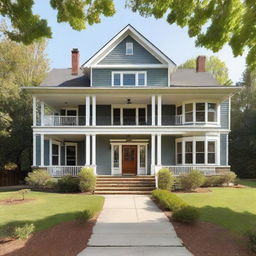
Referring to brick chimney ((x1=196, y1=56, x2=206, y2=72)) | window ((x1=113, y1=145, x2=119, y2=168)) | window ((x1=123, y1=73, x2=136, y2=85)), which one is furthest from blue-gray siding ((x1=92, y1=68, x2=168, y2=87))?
brick chimney ((x1=196, y1=56, x2=206, y2=72))

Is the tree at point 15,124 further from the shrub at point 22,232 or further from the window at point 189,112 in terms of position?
the shrub at point 22,232

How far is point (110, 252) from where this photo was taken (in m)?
6.75

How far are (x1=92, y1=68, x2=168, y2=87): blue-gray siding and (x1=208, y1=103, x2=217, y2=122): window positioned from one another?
3.66 meters

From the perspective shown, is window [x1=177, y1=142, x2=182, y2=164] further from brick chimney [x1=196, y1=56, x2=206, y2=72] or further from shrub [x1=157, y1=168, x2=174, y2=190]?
brick chimney [x1=196, y1=56, x2=206, y2=72]

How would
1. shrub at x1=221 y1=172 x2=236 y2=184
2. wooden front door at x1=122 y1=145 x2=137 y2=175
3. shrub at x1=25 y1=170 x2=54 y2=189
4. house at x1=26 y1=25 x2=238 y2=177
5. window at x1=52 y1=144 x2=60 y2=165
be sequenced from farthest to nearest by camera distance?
window at x1=52 y1=144 x2=60 y2=165, wooden front door at x1=122 y1=145 x2=137 y2=175, house at x1=26 y1=25 x2=238 y2=177, shrub at x1=221 y1=172 x2=236 y2=184, shrub at x1=25 y1=170 x2=54 y2=189

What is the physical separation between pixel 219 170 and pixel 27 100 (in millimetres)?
17676

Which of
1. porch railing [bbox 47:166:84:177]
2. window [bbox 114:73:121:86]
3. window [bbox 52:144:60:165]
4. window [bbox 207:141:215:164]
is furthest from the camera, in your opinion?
window [bbox 52:144:60:165]

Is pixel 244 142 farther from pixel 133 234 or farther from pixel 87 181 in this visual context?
pixel 133 234

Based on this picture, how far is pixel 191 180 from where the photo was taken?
56.4ft

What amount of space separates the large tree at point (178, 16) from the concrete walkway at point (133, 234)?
5223 millimetres

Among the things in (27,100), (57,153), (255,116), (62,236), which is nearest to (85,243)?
(62,236)

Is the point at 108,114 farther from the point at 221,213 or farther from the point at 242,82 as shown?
the point at 242,82

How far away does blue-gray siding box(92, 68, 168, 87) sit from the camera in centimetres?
2123

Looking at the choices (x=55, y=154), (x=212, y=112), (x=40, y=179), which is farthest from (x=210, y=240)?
(x=55, y=154)
